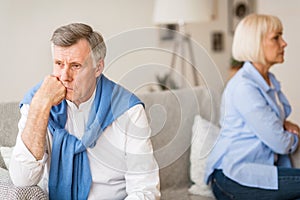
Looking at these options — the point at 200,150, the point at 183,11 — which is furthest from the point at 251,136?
the point at 183,11

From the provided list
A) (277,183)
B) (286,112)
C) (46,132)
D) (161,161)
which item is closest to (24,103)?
(46,132)

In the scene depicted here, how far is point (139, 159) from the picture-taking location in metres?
1.79

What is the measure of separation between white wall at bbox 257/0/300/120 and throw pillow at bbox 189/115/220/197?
166 cm

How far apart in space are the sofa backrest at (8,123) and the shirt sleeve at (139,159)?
548 mm

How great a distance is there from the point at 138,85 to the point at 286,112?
115 centimetres

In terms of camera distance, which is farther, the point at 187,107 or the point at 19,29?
the point at 19,29

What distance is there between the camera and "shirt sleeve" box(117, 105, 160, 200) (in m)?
1.76

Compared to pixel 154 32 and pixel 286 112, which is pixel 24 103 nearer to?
pixel 154 32

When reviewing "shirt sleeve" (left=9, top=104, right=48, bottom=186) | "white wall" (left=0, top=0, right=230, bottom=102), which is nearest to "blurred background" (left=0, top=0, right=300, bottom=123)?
"white wall" (left=0, top=0, right=230, bottom=102)

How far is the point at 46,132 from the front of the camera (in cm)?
178

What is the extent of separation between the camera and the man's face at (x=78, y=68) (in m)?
1.63

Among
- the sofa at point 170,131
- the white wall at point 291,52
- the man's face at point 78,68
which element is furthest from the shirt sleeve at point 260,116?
the white wall at point 291,52

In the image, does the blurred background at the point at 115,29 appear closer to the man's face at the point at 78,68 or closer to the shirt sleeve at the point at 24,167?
the man's face at the point at 78,68

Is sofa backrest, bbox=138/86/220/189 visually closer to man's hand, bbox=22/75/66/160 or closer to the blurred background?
the blurred background
